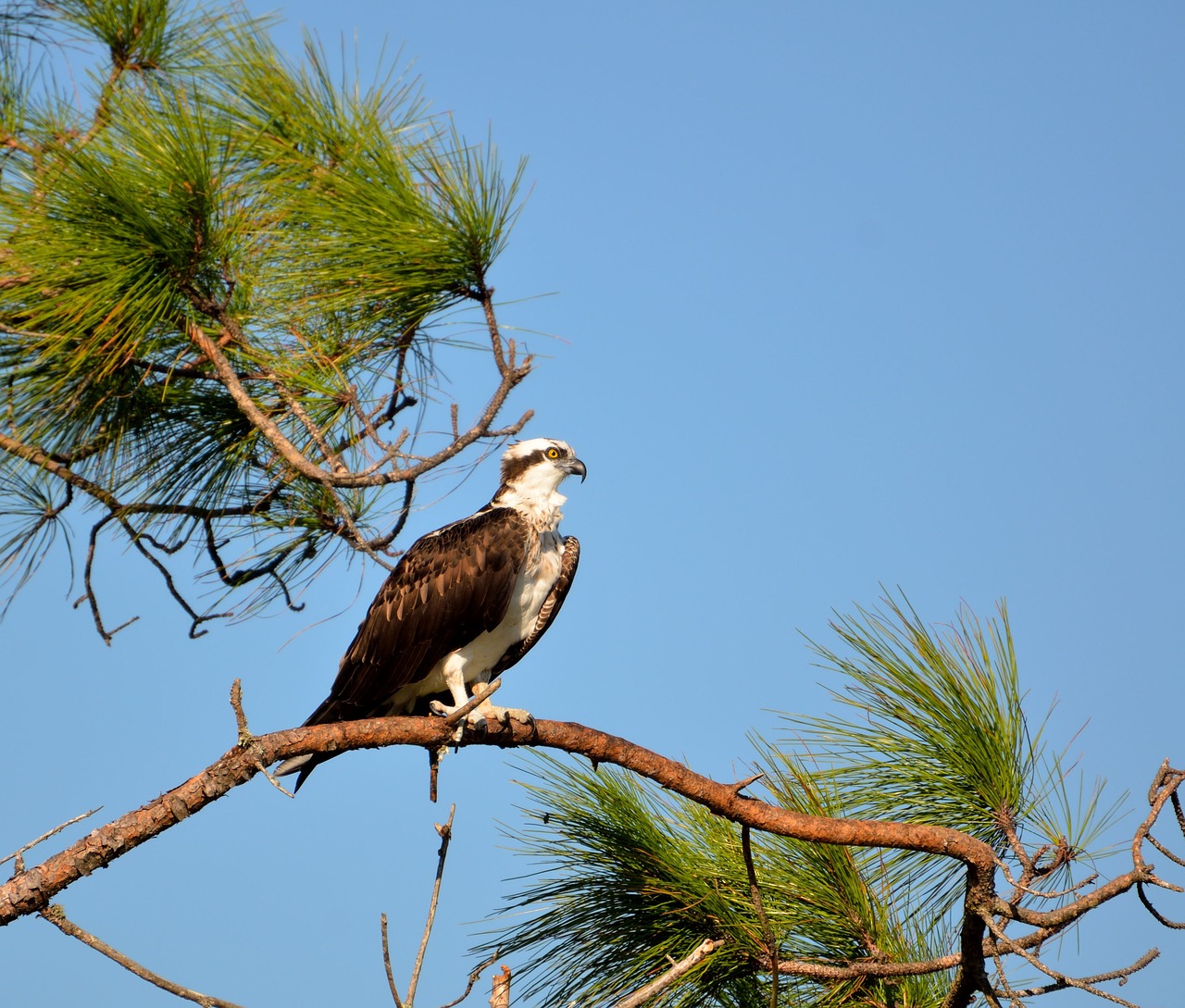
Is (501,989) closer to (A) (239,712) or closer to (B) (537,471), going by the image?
(A) (239,712)

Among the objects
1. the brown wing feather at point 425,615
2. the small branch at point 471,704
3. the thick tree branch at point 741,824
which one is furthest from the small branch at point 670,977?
the brown wing feather at point 425,615

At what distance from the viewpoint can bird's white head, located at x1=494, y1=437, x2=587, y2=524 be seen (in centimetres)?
552

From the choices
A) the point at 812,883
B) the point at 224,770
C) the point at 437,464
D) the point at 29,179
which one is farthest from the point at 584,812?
the point at 29,179

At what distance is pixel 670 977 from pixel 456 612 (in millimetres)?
2057

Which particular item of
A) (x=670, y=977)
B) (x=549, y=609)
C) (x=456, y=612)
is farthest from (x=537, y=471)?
(x=670, y=977)

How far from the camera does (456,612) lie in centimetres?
493

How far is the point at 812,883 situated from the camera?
3.68 meters

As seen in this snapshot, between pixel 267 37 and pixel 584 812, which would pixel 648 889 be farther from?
pixel 267 37

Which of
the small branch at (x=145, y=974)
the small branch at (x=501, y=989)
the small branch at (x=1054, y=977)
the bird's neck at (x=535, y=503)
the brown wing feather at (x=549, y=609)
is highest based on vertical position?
the bird's neck at (x=535, y=503)

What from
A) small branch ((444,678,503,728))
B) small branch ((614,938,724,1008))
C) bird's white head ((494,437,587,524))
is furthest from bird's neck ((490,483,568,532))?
small branch ((614,938,724,1008))

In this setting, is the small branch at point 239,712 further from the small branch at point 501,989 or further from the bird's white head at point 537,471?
the bird's white head at point 537,471

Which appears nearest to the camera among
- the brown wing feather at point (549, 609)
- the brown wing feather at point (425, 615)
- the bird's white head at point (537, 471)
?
the brown wing feather at point (425, 615)

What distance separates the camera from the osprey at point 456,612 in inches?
193

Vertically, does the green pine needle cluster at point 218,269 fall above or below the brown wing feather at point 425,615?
above
